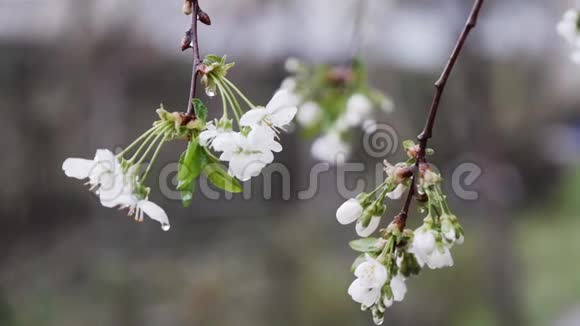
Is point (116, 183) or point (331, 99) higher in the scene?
point (331, 99)

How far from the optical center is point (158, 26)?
10.2 feet

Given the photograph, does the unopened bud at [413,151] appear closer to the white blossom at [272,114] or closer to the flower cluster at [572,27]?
the white blossom at [272,114]

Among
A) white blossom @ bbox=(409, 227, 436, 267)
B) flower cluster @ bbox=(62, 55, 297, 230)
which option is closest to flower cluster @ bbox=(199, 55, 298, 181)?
flower cluster @ bbox=(62, 55, 297, 230)

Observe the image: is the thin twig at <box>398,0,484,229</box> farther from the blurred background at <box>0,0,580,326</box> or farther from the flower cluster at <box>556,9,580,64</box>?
the blurred background at <box>0,0,580,326</box>

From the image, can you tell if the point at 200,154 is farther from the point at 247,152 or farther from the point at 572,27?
the point at 572,27

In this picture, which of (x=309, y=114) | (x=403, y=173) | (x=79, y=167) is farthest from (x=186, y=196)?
(x=309, y=114)

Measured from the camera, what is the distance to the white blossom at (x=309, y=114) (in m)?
1.34

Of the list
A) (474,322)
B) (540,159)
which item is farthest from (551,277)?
(540,159)

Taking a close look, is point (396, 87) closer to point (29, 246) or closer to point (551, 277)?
point (29, 246)

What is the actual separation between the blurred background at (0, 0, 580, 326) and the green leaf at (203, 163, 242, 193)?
5.20 ft

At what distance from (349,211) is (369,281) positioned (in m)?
0.10

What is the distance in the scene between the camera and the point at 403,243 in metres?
0.71

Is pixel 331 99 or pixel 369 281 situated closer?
pixel 369 281

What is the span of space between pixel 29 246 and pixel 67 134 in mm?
808
